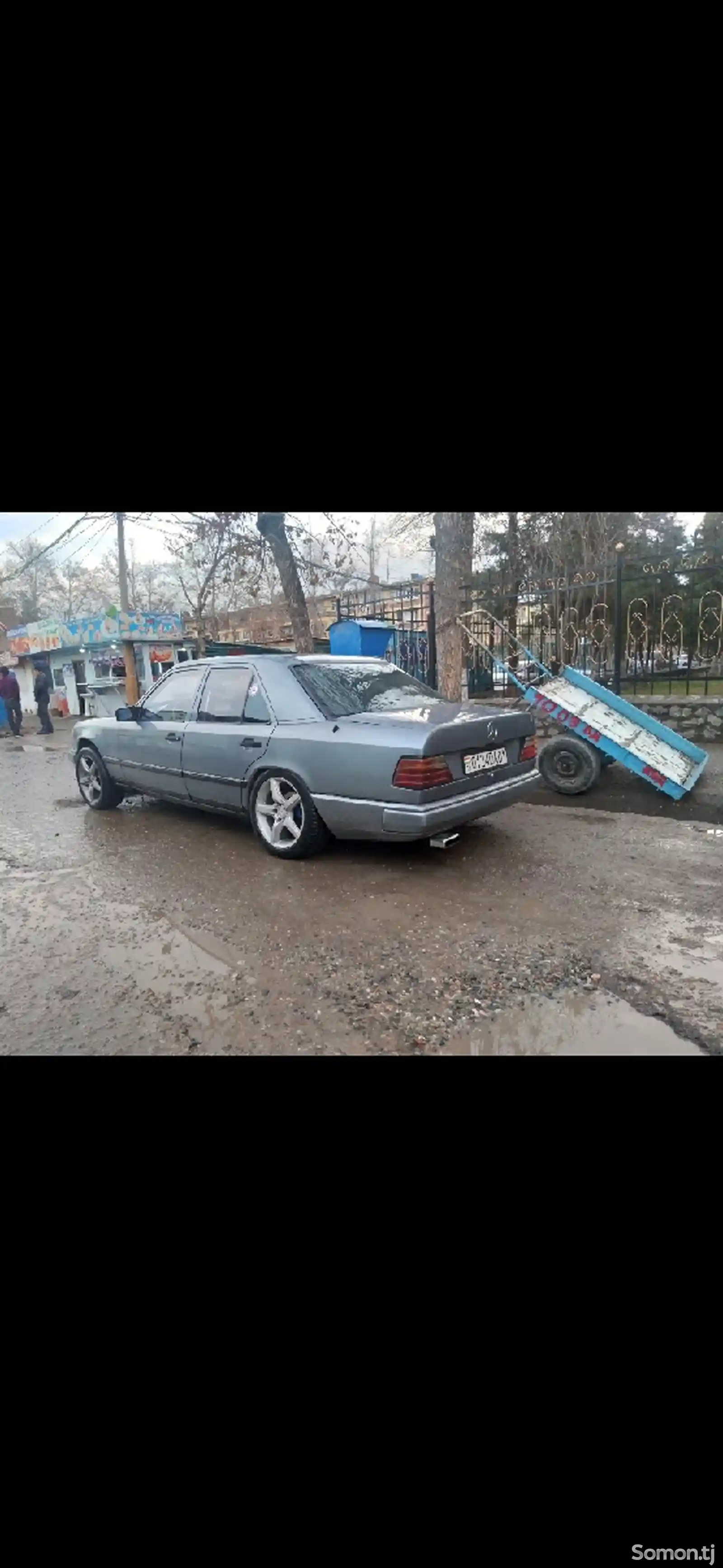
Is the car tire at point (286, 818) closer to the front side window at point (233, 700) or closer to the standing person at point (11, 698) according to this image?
the front side window at point (233, 700)

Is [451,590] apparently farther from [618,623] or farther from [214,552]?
[214,552]

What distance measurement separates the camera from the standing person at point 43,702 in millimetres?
15773

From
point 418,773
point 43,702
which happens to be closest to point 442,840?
point 418,773

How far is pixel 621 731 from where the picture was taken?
242 inches

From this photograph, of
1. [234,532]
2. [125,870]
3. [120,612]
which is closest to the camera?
[125,870]

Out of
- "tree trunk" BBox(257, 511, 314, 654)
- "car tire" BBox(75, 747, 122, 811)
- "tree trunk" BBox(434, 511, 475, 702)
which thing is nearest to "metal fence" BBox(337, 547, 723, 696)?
"tree trunk" BBox(434, 511, 475, 702)

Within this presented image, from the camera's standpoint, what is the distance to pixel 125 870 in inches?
183

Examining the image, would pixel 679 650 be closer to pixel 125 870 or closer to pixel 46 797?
pixel 125 870

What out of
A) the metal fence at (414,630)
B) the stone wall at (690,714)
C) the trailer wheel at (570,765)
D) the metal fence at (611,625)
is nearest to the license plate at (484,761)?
the trailer wheel at (570,765)

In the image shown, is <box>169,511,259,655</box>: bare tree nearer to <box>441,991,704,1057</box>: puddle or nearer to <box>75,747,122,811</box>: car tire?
<box>75,747,122,811</box>: car tire

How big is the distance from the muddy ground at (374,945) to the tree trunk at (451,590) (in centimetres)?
399

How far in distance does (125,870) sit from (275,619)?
18692mm
